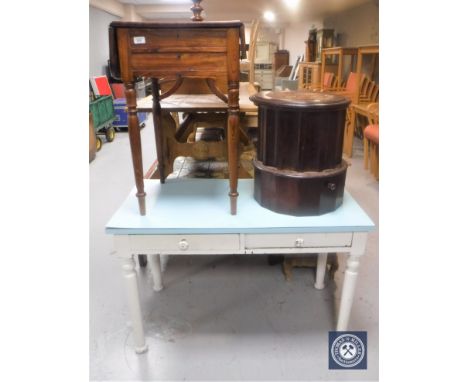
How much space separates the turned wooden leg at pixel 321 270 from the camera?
1.86 metres

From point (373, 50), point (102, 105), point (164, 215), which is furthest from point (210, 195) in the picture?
point (102, 105)

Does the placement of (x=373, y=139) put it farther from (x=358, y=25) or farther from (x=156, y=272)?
(x=358, y=25)

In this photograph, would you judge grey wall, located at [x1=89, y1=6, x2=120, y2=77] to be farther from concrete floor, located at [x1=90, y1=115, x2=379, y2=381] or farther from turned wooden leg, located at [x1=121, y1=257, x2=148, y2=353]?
turned wooden leg, located at [x1=121, y1=257, x2=148, y2=353]

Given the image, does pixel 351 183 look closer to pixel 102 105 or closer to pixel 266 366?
pixel 266 366

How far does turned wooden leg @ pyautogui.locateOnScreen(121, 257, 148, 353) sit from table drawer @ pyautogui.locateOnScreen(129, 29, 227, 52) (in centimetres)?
77

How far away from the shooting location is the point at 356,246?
127 centimetres

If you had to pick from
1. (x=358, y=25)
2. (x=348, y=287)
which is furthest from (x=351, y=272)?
(x=358, y=25)

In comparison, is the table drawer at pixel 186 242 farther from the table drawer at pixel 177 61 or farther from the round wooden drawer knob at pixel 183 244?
the table drawer at pixel 177 61

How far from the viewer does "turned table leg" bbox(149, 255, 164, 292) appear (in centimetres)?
184

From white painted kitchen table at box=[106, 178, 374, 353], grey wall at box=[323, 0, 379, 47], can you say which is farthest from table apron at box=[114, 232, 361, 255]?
grey wall at box=[323, 0, 379, 47]

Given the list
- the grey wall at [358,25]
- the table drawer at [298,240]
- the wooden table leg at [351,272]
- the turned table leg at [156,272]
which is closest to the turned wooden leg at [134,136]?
the table drawer at [298,240]

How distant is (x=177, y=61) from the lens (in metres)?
1.16

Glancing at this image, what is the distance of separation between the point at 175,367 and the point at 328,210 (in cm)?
91

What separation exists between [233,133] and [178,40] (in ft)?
1.20
